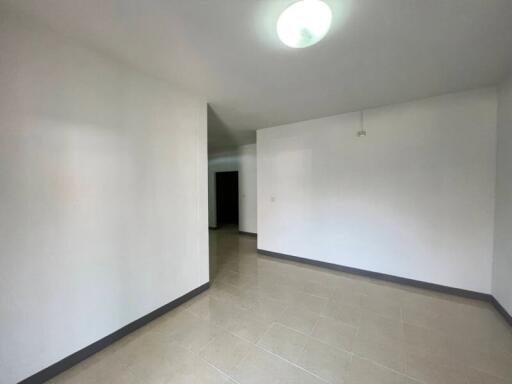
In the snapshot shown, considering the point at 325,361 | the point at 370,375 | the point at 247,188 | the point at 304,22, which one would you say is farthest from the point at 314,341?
the point at 247,188

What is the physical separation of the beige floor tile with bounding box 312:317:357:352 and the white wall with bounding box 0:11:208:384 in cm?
164

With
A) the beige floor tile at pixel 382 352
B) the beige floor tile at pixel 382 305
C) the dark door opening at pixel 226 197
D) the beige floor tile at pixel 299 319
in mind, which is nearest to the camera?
the beige floor tile at pixel 382 352

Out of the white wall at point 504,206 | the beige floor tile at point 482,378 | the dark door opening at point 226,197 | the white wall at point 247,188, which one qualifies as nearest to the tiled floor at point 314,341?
the beige floor tile at point 482,378

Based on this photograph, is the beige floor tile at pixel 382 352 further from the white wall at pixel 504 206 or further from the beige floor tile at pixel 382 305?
the white wall at pixel 504 206

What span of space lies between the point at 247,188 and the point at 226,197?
1676 millimetres

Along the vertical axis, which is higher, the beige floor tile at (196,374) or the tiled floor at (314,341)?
the beige floor tile at (196,374)

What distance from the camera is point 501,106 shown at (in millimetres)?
2150

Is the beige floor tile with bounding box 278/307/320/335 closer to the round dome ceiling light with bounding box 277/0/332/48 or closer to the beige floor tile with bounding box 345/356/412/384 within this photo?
the beige floor tile with bounding box 345/356/412/384

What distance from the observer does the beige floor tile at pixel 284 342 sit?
5.36 feet

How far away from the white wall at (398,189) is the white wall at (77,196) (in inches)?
85.9

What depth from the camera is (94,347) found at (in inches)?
64.5

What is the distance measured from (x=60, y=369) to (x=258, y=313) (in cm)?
168

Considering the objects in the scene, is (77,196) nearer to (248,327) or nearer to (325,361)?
(248,327)

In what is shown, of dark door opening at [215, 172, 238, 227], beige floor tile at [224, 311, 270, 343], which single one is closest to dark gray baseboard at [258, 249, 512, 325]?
beige floor tile at [224, 311, 270, 343]
